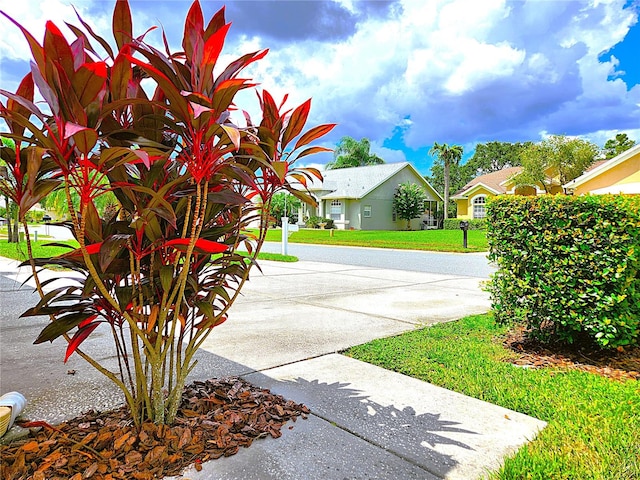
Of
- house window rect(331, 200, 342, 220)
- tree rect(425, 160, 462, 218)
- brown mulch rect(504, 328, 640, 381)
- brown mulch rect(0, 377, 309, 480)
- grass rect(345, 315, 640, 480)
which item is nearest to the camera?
brown mulch rect(0, 377, 309, 480)

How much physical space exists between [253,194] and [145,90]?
2.36 feet

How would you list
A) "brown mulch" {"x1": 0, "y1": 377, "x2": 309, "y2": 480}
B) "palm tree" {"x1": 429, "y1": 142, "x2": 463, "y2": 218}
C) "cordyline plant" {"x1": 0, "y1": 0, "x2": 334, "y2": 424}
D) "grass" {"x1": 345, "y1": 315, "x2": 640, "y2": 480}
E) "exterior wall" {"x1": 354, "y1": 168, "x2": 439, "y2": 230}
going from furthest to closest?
"palm tree" {"x1": 429, "y1": 142, "x2": 463, "y2": 218} → "exterior wall" {"x1": 354, "y1": 168, "x2": 439, "y2": 230} → "grass" {"x1": 345, "y1": 315, "x2": 640, "y2": 480} → "brown mulch" {"x1": 0, "y1": 377, "x2": 309, "y2": 480} → "cordyline plant" {"x1": 0, "y1": 0, "x2": 334, "y2": 424}

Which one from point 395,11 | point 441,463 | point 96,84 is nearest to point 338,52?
point 395,11

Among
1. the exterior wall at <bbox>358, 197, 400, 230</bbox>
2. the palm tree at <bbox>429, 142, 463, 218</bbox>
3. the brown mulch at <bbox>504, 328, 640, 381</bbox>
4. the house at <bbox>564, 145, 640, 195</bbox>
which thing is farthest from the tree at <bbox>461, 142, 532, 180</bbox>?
the brown mulch at <bbox>504, 328, 640, 381</bbox>

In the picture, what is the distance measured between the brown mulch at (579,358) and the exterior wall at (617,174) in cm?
1439

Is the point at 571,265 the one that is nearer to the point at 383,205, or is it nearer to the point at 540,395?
the point at 540,395

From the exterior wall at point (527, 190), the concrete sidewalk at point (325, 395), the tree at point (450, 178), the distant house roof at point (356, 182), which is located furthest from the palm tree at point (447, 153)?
the concrete sidewalk at point (325, 395)

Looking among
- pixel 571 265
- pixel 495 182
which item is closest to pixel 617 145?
pixel 495 182

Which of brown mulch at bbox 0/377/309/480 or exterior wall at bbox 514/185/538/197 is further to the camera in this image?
exterior wall at bbox 514/185/538/197

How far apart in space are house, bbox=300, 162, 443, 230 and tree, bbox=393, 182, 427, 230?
1.51ft

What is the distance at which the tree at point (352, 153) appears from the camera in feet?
149

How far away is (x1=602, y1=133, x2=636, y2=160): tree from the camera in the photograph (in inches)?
1383

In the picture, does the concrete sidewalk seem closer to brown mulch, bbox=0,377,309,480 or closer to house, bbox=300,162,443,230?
brown mulch, bbox=0,377,309,480

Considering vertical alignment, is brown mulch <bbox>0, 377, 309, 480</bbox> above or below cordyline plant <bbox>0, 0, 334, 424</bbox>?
below
